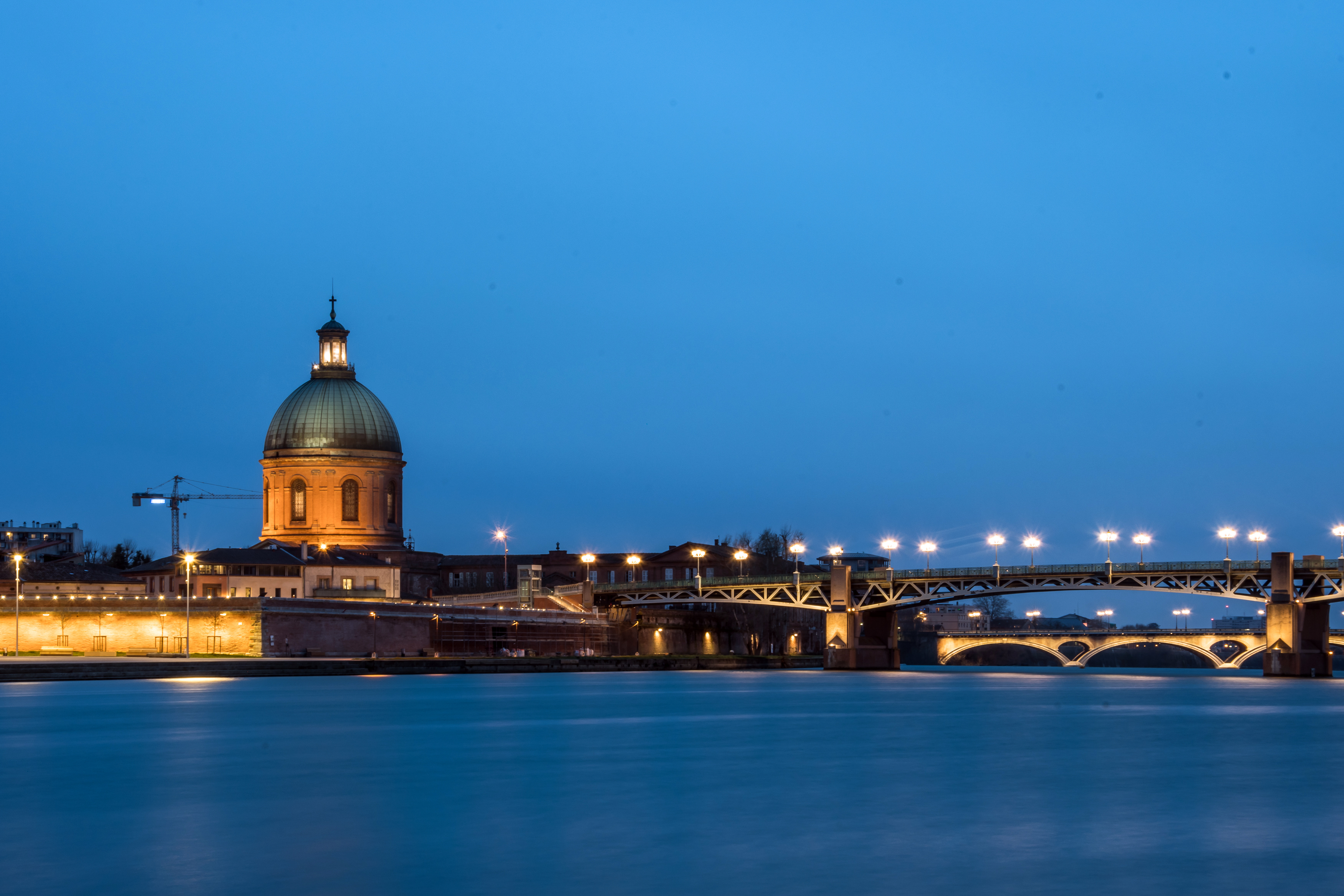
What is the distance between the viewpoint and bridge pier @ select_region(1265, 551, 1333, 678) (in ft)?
335

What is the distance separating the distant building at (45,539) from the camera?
16900cm

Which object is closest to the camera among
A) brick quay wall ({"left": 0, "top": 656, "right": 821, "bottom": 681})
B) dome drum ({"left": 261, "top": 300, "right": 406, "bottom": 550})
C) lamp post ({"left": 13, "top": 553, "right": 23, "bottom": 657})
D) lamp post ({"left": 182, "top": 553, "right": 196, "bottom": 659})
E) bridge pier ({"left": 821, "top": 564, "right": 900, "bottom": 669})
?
brick quay wall ({"left": 0, "top": 656, "right": 821, "bottom": 681})

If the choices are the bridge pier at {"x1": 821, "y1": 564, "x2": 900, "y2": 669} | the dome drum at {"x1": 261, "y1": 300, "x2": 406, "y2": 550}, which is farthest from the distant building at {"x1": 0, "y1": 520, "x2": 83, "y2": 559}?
the bridge pier at {"x1": 821, "y1": 564, "x2": 900, "y2": 669}

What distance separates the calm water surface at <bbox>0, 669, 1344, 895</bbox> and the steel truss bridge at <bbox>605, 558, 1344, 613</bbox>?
160 feet

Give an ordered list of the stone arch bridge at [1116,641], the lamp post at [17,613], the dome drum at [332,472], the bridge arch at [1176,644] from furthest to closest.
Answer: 1. the dome drum at [332,472]
2. the stone arch bridge at [1116,641]
3. the bridge arch at [1176,644]
4. the lamp post at [17,613]

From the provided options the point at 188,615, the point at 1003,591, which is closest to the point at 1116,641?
the point at 1003,591

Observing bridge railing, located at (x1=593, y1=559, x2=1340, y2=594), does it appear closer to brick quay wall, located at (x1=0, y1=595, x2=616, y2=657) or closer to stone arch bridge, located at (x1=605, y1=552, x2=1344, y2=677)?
stone arch bridge, located at (x1=605, y1=552, x2=1344, y2=677)

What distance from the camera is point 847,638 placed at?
4845 inches

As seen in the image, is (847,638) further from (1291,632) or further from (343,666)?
(343,666)

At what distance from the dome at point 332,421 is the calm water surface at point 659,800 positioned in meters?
80.5

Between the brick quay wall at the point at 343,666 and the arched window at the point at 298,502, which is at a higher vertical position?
the arched window at the point at 298,502

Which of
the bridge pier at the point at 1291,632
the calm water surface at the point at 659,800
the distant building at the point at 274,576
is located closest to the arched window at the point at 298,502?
the distant building at the point at 274,576

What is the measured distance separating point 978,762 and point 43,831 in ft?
65.7

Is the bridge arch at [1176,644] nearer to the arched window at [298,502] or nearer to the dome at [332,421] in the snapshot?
the dome at [332,421]
